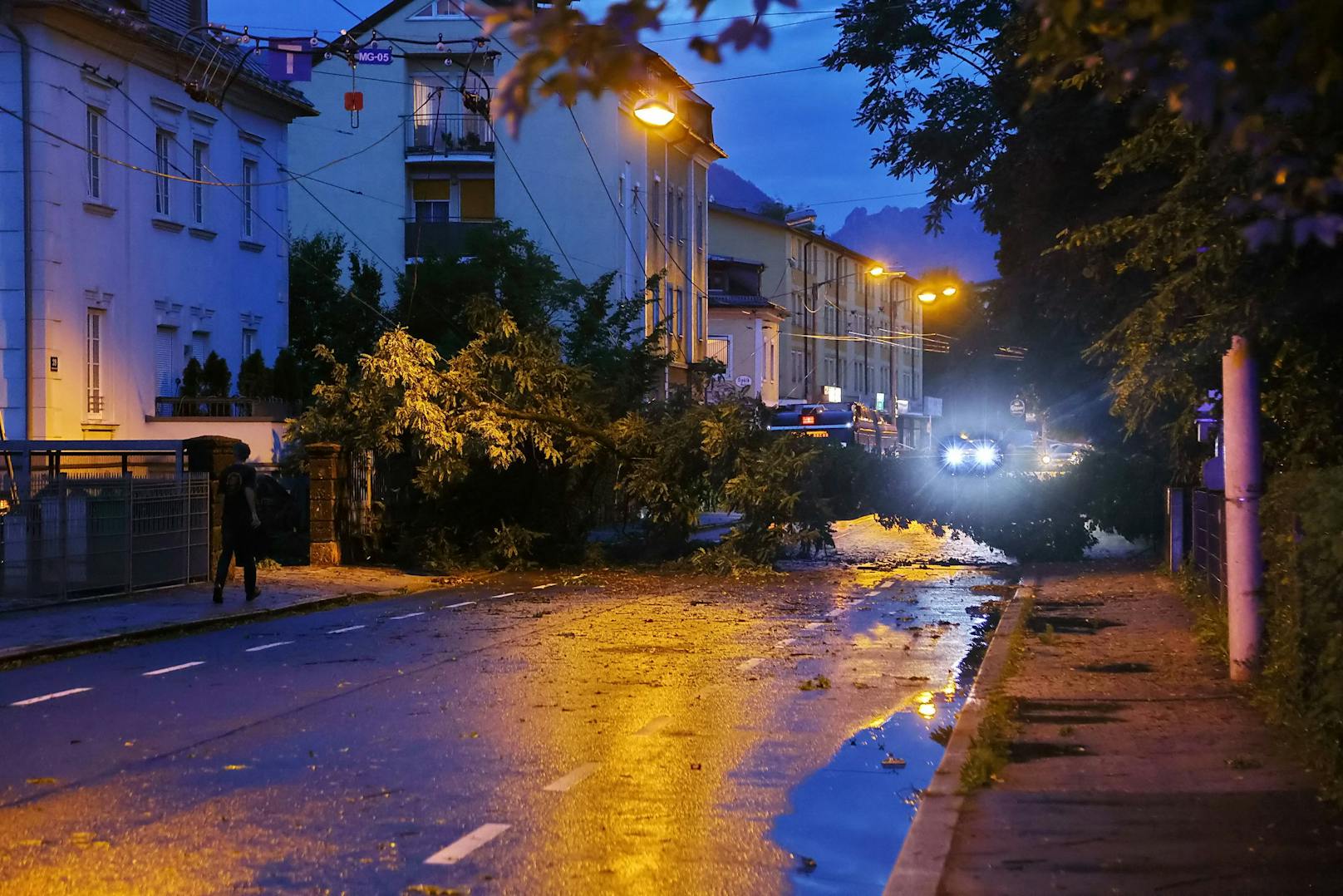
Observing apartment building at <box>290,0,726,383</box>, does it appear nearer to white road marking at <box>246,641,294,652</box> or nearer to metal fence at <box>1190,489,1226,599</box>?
metal fence at <box>1190,489,1226,599</box>

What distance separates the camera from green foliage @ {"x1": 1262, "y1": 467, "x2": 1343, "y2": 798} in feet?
22.3

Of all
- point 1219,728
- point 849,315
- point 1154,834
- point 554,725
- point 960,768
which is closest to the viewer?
point 1154,834

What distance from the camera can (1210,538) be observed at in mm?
15289

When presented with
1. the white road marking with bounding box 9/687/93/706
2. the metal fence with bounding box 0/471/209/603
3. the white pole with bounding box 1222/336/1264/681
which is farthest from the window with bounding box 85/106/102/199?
the white pole with bounding box 1222/336/1264/681

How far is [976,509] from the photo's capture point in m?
25.5

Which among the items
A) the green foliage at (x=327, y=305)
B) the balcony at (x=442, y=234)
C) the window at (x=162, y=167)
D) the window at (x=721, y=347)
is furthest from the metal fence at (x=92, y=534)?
the window at (x=721, y=347)

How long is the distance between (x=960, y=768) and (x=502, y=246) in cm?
3077

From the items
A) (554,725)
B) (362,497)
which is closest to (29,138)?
(362,497)

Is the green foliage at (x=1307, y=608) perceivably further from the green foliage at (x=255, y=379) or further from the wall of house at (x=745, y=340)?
the wall of house at (x=745, y=340)

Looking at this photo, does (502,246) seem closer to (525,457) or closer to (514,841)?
(525,457)

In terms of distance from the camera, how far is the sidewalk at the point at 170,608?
1431 cm

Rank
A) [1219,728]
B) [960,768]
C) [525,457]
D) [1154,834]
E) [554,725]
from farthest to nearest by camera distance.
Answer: [525,457] → [554,725] → [1219,728] → [960,768] → [1154,834]

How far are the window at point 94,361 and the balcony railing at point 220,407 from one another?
140 cm

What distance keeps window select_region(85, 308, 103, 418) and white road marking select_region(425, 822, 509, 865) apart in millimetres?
22274
